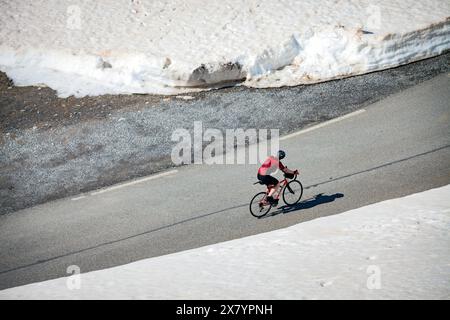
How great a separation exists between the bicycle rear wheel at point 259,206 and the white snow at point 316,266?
3.55 ft

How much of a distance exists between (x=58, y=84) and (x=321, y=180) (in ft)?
31.7

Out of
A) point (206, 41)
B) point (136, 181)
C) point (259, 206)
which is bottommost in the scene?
point (259, 206)

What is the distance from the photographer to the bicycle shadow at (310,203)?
38.2ft

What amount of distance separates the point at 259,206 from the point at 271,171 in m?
0.81

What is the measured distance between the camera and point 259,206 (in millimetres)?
11664

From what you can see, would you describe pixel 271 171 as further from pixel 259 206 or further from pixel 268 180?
pixel 259 206

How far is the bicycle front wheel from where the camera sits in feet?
39.1

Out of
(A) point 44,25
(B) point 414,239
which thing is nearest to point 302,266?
(B) point 414,239

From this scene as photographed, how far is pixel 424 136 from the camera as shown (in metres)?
13.2

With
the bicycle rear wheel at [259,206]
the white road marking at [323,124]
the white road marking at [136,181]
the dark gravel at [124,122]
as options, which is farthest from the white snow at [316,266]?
the dark gravel at [124,122]

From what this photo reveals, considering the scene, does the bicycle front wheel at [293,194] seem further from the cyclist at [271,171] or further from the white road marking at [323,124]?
the white road marking at [323,124]

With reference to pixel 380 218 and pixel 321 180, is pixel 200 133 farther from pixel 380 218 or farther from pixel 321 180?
pixel 380 218

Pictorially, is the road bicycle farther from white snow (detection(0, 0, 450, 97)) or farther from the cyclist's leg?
white snow (detection(0, 0, 450, 97))

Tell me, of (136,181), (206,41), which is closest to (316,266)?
(136,181)
